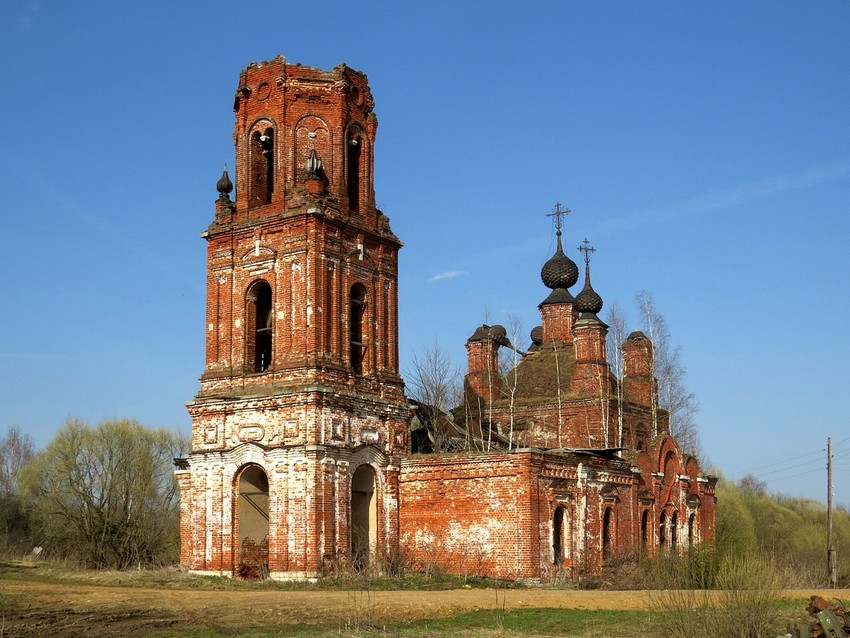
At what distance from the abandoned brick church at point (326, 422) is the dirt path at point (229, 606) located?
2851 mm

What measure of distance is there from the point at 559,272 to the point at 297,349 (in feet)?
57.6

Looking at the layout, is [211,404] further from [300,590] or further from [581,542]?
[581,542]

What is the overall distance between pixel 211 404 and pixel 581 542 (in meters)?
9.81

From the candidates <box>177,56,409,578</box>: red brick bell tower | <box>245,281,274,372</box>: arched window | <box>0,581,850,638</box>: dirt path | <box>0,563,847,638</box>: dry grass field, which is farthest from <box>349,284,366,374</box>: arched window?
<box>0,581,850,638</box>: dirt path

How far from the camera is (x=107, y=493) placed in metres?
41.8

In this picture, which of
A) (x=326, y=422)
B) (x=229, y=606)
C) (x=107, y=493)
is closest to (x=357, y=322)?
(x=326, y=422)

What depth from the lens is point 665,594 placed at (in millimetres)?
13711

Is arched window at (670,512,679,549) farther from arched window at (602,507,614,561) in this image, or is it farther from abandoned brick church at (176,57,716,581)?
arched window at (602,507,614,561)

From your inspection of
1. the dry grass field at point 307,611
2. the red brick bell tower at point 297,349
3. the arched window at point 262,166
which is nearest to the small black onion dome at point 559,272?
the red brick bell tower at point 297,349

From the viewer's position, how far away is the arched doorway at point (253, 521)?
25953 mm

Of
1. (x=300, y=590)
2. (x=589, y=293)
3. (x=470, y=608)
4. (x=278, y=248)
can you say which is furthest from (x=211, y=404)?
(x=589, y=293)

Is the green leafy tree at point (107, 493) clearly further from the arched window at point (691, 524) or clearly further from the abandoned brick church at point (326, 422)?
the arched window at point (691, 524)

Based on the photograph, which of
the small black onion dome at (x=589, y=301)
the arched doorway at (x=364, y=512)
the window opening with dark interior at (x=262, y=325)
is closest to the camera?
the arched doorway at (x=364, y=512)

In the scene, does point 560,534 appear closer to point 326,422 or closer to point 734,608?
point 326,422
